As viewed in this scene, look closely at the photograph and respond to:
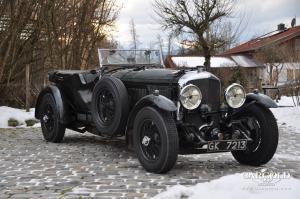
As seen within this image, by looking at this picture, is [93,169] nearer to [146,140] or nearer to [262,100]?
[146,140]

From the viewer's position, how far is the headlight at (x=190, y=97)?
245 inches

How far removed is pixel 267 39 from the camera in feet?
143

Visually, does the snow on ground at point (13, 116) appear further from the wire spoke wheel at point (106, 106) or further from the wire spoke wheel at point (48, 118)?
the wire spoke wheel at point (106, 106)

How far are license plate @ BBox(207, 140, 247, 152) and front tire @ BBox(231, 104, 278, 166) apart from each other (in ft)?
1.21

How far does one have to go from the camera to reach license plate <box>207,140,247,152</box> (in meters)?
6.04

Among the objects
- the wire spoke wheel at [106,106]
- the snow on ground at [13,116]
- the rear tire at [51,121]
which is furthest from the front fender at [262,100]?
the snow on ground at [13,116]

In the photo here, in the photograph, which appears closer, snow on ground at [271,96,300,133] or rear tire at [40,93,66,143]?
rear tire at [40,93,66,143]

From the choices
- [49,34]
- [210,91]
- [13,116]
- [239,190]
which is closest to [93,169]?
[210,91]

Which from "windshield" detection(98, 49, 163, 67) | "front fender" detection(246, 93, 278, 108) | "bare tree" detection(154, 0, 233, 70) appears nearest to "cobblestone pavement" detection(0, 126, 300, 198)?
"front fender" detection(246, 93, 278, 108)

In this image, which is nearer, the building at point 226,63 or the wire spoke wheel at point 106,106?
the wire spoke wheel at point 106,106

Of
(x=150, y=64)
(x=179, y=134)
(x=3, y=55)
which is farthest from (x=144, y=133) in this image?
(x=3, y=55)

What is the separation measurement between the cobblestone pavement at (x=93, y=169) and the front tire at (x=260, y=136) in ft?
0.57

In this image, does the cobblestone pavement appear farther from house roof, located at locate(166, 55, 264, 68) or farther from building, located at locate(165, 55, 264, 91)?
house roof, located at locate(166, 55, 264, 68)

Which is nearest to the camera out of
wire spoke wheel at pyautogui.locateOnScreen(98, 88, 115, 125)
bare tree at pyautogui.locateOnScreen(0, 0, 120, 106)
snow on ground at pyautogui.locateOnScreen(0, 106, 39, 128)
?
wire spoke wheel at pyautogui.locateOnScreen(98, 88, 115, 125)
